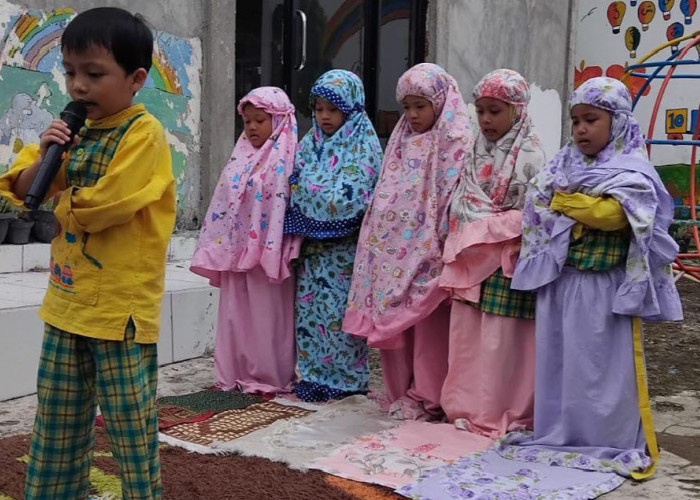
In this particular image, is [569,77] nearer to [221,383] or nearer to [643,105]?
[643,105]

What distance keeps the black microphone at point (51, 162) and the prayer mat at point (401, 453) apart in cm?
158

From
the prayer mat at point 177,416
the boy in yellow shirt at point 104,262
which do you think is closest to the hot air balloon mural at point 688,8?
the prayer mat at point 177,416

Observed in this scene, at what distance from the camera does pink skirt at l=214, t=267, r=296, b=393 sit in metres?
4.14

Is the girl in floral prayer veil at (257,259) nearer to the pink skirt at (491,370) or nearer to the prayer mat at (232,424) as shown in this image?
the prayer mat at (232,424)

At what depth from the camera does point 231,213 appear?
13.6 feet

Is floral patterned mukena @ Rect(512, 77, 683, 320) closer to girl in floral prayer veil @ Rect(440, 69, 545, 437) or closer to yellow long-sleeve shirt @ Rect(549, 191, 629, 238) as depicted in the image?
yellow long-sleeve shirt @ Rect(549, 191, 629, 238)

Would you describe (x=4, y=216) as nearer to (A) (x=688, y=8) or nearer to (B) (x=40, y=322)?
(B) (x=40, y=322)

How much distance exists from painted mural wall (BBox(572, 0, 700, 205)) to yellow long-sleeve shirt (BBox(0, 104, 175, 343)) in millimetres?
8341

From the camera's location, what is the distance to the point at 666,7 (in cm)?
973

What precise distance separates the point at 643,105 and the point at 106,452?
836 centimetres

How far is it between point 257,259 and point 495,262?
1.16m

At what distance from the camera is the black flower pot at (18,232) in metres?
4.74

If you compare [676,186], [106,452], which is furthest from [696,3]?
[106,452]

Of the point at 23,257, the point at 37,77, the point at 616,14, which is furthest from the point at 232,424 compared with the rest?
the point at 616,14
